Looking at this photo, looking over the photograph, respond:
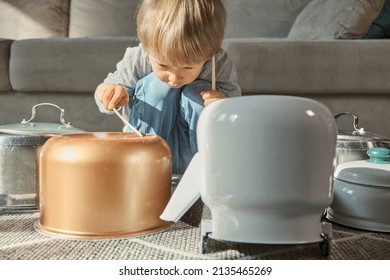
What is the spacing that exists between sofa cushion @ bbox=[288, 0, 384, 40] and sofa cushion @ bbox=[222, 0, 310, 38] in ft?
0.86

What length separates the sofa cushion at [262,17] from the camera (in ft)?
6.65

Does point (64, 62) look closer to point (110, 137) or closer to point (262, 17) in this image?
point (262, 17)

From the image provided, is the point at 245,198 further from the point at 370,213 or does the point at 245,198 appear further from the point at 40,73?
the point at 40,73

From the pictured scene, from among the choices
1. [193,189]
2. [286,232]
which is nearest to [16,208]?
[193,189]

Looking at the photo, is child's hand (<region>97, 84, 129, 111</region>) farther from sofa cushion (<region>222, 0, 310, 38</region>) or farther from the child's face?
sofa cushion (<region>222, 0, 310, 38</region>)

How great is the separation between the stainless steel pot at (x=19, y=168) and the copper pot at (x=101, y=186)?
129 mm

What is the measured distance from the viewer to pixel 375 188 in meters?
0.72

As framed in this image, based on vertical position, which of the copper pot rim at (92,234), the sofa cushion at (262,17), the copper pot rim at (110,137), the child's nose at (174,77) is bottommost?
the copper pot rim at (92,234)

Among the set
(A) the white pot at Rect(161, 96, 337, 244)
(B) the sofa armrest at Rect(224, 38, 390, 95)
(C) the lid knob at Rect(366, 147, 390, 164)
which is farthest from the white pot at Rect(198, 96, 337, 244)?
(B) the sofa armrest at Rect(224, 38, 390, 95)

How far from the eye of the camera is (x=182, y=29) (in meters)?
0.85

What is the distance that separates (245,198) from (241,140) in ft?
0.21

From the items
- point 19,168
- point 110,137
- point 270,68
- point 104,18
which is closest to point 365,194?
point 110,137

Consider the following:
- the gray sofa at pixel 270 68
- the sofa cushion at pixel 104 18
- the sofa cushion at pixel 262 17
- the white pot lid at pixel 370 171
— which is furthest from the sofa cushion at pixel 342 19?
the white pot lid at pixel 370 171

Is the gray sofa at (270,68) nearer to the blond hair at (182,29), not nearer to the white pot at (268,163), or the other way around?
the blond hair at (182,29)
